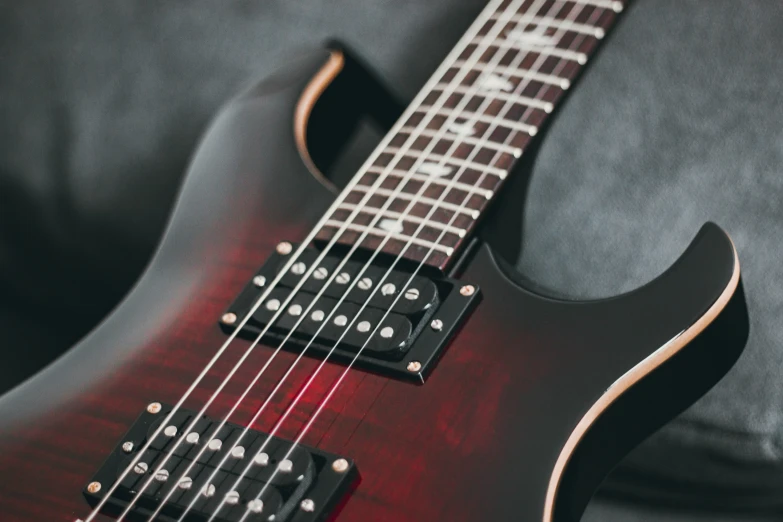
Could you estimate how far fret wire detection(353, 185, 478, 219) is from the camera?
27.6 inches

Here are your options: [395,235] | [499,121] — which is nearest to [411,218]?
[395,235]

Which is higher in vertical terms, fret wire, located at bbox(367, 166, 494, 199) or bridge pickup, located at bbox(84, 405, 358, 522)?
fret wire, located at bbox(367, 166, 494, 199)

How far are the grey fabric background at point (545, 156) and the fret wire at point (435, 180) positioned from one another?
0.35 feet

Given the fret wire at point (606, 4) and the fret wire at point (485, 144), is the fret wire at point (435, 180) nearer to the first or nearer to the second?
Answer: the fret wire at point (485, 144)

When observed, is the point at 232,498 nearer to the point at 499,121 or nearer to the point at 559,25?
the point at 499,121

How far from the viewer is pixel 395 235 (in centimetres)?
70

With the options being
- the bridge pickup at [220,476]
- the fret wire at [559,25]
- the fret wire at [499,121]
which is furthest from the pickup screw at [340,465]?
the fret wire at [559,25]

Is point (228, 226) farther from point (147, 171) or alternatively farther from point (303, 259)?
point (147, 171)

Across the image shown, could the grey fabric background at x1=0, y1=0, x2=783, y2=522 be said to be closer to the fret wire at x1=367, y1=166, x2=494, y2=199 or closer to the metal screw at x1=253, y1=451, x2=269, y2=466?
the fret wire at x1=367, y1=166, x2=494, y2=199

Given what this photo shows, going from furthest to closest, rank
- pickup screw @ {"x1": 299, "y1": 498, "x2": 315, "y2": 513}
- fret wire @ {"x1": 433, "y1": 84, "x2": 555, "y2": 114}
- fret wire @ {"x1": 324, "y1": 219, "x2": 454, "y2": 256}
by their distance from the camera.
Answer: fret wire @ {"x1": 433, "y1": 84, "x2": 555, "y2": 114} → fret wire @ {"x1": 324, "y1": 219, "x2": 454, "y2": 256} → pickup screw @ {"x1": 299, "y1": 498, "x2": 315, "y2": 513}

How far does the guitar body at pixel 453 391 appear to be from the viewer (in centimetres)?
55

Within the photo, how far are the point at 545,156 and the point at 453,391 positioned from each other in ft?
1.06

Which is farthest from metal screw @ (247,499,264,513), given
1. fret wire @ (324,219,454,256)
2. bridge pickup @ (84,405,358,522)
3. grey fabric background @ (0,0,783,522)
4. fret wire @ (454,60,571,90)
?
fret wire @ (454,60,571,90)

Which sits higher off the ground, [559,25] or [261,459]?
[559,25]
